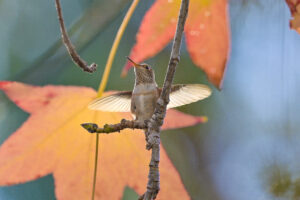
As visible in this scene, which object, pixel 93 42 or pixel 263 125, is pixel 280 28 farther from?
pixel 93 42

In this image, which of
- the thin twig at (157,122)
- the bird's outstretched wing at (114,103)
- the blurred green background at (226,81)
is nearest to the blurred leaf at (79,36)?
the blurred green background at (226,81)

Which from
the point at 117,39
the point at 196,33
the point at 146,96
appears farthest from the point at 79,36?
the point at 146,96

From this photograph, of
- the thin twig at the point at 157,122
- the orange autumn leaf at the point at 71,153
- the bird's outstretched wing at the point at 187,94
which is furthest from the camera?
the orange autumn leaf at the point at 71,153

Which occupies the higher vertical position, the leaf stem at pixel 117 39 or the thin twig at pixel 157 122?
the leaf stem at pixel 117 39

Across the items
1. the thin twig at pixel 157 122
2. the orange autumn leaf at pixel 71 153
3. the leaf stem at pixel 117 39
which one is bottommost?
the orange autumn leaf at pixel 71 153

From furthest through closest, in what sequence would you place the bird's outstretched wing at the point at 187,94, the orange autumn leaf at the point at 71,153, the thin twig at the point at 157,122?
the orange autumn leaf at the point at 71,153
the bird's outstretched wing at the point at 187,94
the thin twig at the point at 157,122

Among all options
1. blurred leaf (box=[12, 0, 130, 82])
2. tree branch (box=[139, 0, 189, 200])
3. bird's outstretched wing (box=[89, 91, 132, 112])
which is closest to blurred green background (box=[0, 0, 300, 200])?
blurred leaf (box=[12, 0, 130, 82])

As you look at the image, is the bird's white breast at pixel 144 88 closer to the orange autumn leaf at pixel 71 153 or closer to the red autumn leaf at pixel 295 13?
the orange autumn leaf at pixel 71 153

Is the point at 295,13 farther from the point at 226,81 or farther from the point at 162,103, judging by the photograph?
the point at 162,103

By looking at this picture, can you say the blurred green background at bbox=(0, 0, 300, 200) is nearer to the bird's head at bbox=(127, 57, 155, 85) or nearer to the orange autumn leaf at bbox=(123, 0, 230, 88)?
the orange autumn leaf at bbox=(123, 0, 230, 88)
